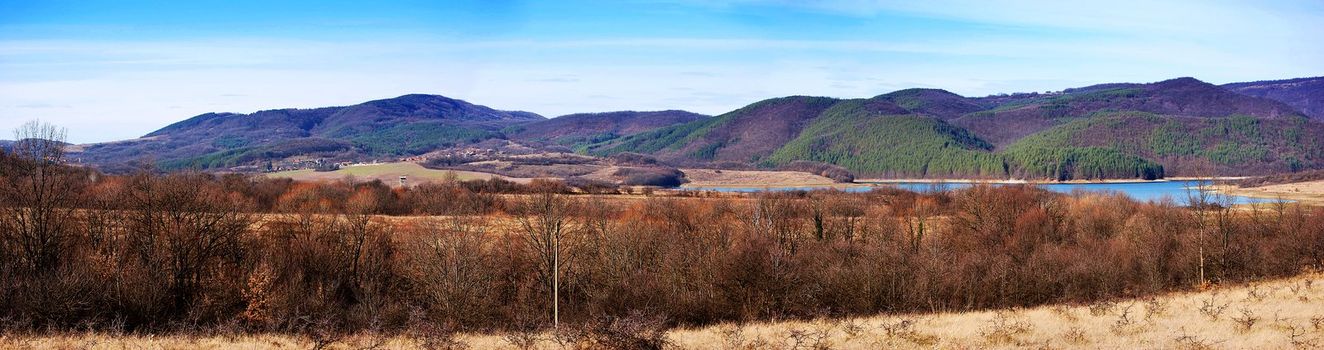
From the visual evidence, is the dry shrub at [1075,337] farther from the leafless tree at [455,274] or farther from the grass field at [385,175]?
the grass field at [385,175]

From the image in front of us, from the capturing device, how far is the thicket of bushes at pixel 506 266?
41594 millimetres

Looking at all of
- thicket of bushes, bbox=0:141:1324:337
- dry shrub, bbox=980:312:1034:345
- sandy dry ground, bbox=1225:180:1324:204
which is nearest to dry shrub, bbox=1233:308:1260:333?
dry shrub, bbox=980:312:1034:345

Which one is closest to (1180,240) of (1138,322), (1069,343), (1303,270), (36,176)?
(1303,270)

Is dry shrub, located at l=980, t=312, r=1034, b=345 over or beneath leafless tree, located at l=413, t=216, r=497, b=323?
over

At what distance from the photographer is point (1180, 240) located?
64.6 metres

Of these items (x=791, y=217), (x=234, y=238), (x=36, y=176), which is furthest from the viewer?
(x=791, y=217)

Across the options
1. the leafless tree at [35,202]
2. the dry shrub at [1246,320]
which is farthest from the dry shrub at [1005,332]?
the leafless tree at [35,202]

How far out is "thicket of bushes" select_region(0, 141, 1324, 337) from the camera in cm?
4159

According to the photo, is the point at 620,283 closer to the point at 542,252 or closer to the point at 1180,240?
the point at 542,252

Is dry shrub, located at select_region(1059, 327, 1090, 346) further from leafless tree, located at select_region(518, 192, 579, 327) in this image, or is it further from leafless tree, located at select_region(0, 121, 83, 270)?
leafless tree, located at select_region(0, 121, 83, 270)

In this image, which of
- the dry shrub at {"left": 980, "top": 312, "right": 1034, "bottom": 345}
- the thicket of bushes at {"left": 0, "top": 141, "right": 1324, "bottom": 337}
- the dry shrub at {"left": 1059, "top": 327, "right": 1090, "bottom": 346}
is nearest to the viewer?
the dry shrub at {"left": 1059, "top": 327, "right": 1090, "bottom": 346}

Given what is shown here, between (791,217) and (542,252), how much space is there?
121 ft

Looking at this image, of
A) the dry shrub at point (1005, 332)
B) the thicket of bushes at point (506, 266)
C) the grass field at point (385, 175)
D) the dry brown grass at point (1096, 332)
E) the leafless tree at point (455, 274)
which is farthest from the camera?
the grass field at point (385, 175)

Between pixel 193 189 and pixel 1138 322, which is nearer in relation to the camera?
→ pixel 1138 322
